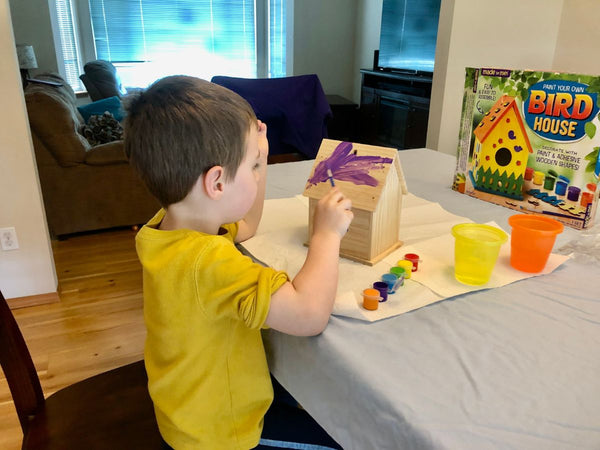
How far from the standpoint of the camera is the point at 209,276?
66cm

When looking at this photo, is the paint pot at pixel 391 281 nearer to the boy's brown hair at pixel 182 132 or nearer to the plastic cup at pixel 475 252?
the plastic cup at pixel 475 252

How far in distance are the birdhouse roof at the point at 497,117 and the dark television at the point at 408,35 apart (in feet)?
9.17

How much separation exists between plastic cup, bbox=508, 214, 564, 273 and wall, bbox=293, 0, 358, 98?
4839 mm

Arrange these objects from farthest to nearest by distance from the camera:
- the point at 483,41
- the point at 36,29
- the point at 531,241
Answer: the point at 36,29
the point at 483,41
the point at 531,241

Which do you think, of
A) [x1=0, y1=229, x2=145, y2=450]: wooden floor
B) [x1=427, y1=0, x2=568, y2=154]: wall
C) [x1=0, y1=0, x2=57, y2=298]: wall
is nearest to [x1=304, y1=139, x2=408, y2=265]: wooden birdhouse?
[x1=0, y1=229, x2=145, y2=450]: wooden floor

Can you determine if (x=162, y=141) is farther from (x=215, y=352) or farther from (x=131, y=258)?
(x=131, y=258)

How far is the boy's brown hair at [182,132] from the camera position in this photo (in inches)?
26.8

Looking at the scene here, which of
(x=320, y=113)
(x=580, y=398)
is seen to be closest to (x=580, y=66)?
(x=320, y=113)

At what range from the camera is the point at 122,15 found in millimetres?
5262

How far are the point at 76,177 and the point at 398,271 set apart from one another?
2.53 m

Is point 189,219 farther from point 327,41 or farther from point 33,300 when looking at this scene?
point 327,41

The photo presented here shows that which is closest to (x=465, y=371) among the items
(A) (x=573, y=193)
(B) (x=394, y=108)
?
(A) (x=573, y=193)

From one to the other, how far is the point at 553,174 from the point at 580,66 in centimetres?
157

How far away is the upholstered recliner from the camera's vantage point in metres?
2.66
